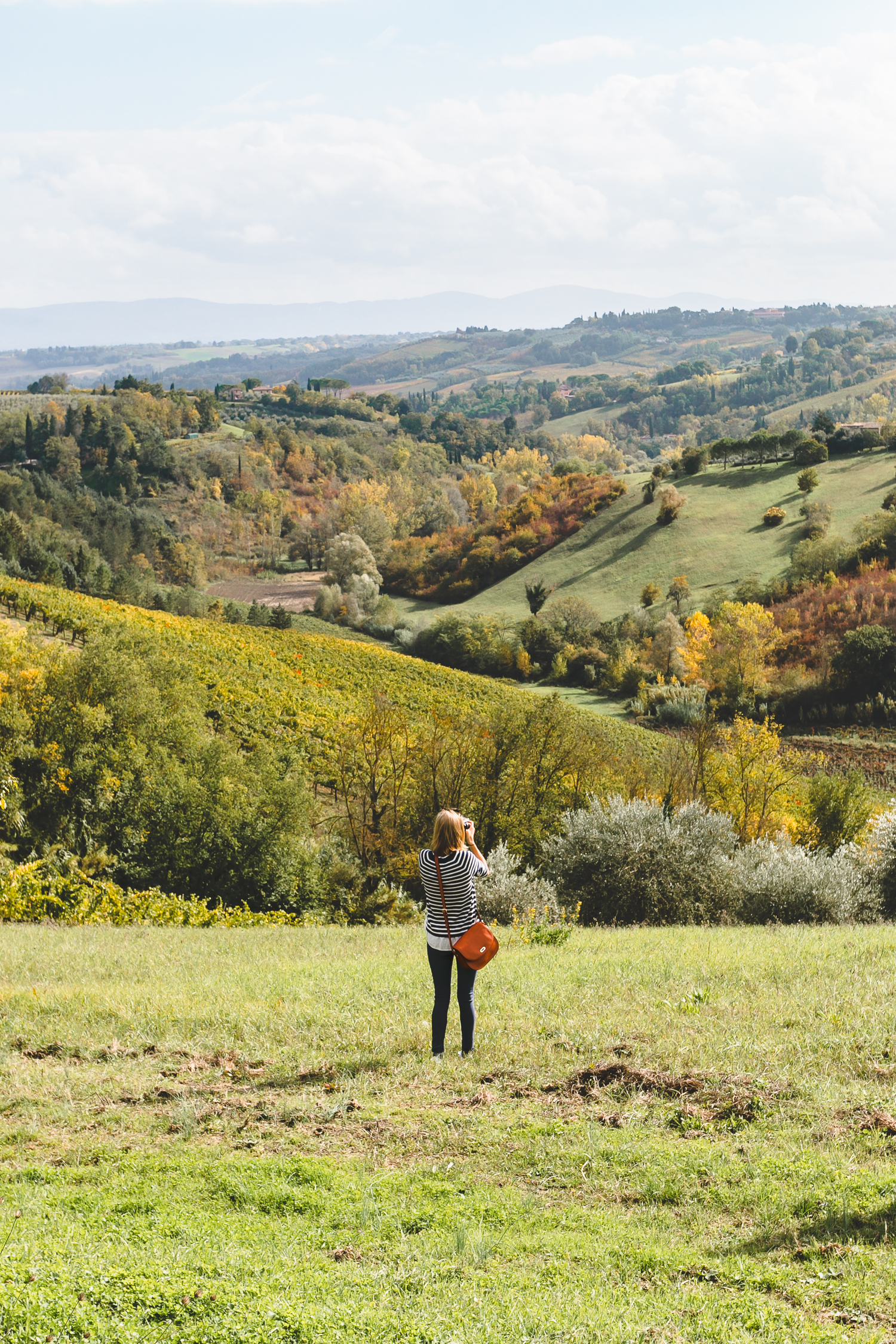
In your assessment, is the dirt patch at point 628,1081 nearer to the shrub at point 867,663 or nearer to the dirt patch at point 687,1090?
the dirt patch at point 687,1090

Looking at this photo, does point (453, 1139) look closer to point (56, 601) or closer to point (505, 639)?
point (56, 601)


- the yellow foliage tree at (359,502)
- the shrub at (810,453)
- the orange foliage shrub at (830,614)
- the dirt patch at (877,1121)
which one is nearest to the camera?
the dirt patch at (877,1121)

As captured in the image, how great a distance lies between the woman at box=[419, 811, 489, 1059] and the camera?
301 inches

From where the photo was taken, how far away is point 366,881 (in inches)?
931

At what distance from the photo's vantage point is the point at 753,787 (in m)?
27.4

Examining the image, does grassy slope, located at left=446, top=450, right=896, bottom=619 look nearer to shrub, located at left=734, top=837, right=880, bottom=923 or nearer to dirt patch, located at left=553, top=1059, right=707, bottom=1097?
shrub, located at left=734, top=837, right=880, bottom=923

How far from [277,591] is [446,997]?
370 feet

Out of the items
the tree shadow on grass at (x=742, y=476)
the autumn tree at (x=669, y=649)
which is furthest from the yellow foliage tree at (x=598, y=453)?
the autumn tree at (x=669, y=649)

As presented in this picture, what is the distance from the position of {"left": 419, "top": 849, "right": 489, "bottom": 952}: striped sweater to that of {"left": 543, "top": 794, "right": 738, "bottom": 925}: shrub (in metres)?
10.6

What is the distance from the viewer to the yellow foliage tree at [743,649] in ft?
200

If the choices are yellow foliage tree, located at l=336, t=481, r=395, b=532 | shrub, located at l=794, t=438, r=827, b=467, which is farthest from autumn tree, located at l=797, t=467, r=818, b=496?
yellow foliage tree, located at l=336, t=481, r=395, b=532

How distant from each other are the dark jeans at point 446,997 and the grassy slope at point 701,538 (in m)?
75.8

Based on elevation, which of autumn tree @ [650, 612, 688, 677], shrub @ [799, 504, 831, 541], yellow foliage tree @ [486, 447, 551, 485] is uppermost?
yellow foliage tree @ [486, 447, 551, 485]

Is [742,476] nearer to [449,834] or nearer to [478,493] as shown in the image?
[478,493]
